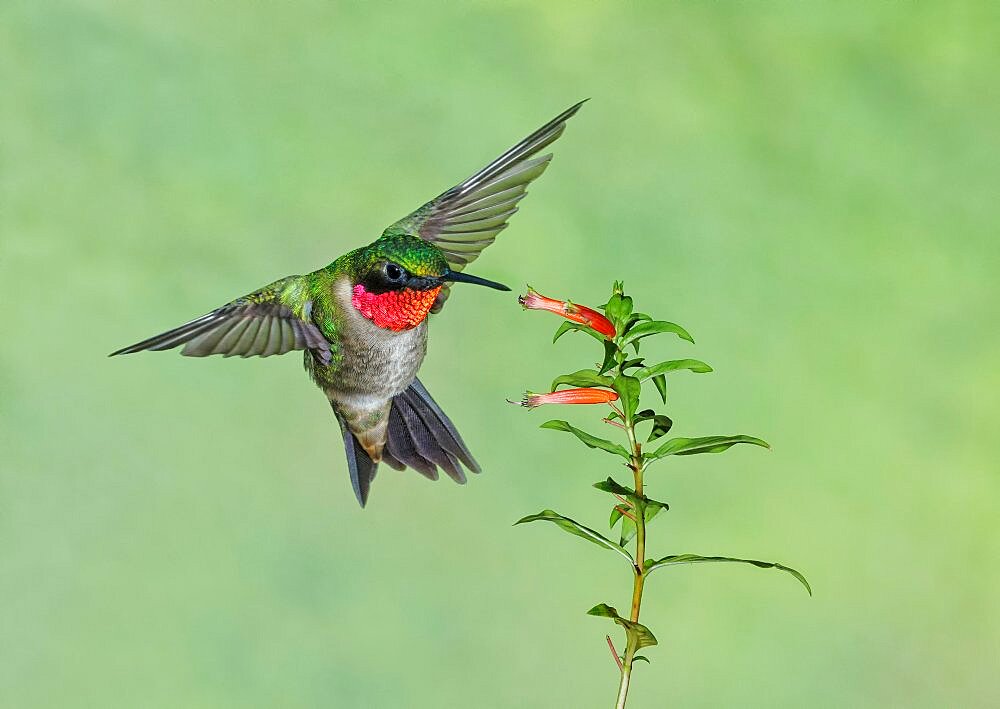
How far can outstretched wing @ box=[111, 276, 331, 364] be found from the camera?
1.19 meters

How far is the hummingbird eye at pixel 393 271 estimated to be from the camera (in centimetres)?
126

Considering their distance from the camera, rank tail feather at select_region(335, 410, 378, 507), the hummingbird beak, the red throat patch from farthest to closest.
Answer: tail feather at select_region(335, 410, 378, 507), the red throat patch, the hummingbird beak

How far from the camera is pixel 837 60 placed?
2.43m

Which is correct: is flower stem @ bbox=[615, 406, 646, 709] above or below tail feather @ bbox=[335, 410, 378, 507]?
below

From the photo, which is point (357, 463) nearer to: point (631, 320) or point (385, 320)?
point (385, 320)

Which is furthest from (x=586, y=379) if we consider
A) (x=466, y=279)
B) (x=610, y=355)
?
(x=466, y=279)

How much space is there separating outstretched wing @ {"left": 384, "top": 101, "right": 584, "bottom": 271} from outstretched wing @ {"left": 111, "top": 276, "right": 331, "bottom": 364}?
0.47 ft

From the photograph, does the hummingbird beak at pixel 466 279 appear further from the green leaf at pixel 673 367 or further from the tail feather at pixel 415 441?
the tail feather at pixel 415 441

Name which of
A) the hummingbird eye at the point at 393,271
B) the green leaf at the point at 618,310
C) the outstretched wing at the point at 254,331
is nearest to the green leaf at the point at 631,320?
the green leaf at the point at 618,310

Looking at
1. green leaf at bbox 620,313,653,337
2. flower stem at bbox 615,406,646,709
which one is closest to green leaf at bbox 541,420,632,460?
flower stem at bbox 615,406,646,709

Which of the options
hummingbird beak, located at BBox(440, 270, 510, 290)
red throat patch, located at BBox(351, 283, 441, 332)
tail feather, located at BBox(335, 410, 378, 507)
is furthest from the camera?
tail feather, located at BBox(335, 410, 378, 507)

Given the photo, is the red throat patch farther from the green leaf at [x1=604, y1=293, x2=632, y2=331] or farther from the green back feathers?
the green leaf at [x1=604, y1=293, x2=632, y2=331]

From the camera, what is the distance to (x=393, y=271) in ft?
4.13

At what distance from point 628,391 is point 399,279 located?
28 cm
